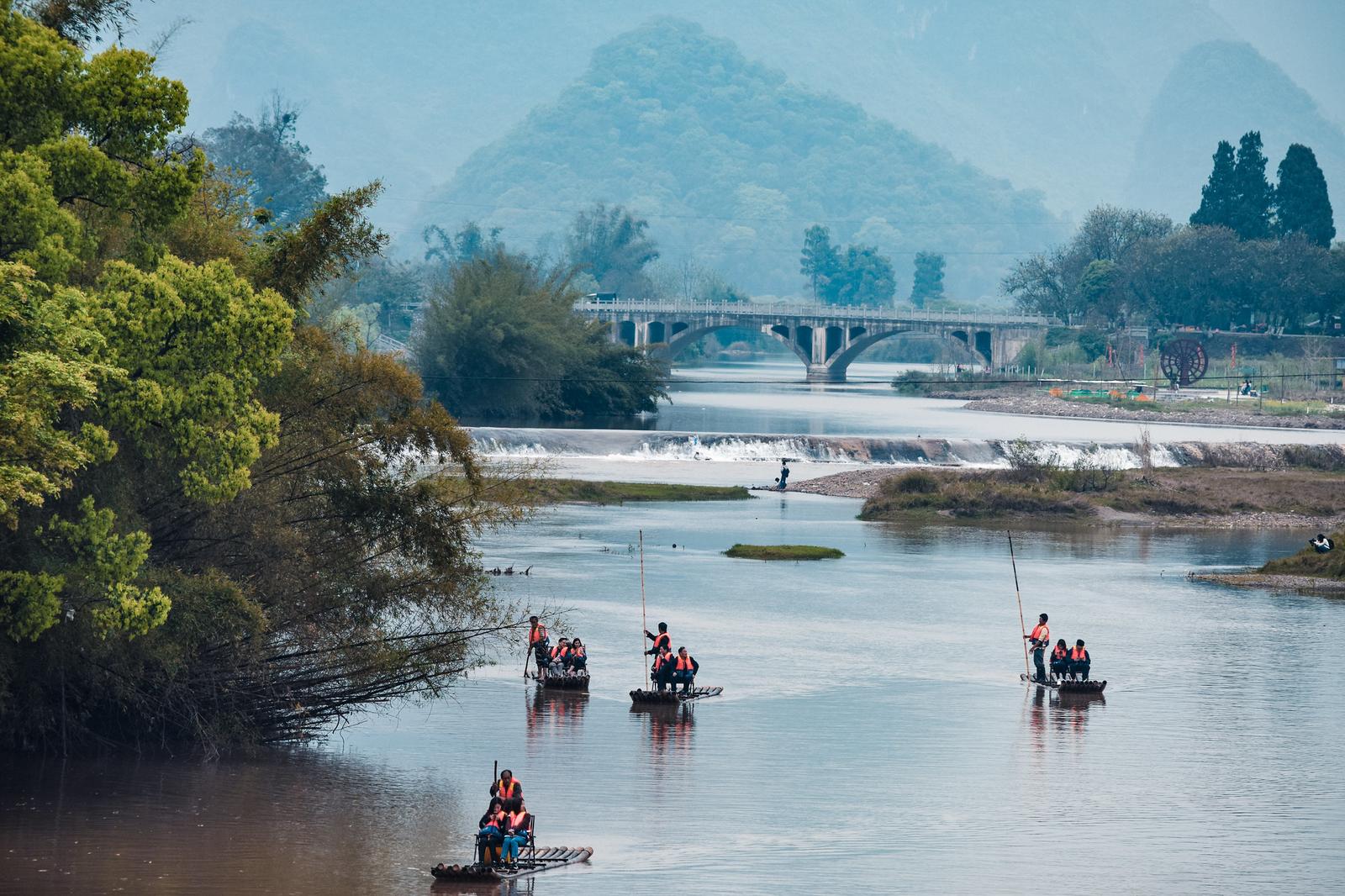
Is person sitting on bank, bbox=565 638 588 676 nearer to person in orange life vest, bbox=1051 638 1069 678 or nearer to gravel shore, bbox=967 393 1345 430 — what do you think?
person in orange life vest, bbox=1051 638 1069 678

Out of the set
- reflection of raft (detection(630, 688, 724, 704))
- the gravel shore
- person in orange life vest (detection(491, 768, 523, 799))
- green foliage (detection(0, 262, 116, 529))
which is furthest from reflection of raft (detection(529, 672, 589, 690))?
the gravel shore

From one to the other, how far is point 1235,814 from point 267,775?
17.8 metres

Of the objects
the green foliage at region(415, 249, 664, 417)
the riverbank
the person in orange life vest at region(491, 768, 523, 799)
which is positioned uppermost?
the green foliage at region(415, 249, 664, 417)

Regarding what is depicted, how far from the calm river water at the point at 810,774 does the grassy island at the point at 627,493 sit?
89.9 ft

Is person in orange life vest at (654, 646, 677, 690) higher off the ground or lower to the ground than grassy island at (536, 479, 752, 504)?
lower

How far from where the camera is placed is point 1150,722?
137ft

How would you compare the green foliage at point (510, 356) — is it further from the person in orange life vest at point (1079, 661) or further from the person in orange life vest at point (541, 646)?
the person in orange life vest at point (1079, 661)

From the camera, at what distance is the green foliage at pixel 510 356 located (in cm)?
12744

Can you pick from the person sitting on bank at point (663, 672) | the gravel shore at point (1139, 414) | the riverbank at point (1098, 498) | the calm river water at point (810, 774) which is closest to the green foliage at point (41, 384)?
the calm river water at point (810, 774)

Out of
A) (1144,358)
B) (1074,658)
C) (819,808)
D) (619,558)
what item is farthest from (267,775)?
(1144,358)

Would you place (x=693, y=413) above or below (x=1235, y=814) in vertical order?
above

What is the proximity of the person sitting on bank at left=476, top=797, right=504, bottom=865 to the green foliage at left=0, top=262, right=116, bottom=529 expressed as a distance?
831 centimetres

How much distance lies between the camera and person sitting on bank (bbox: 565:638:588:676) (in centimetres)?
4225

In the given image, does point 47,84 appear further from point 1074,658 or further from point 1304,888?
point 1074,658
